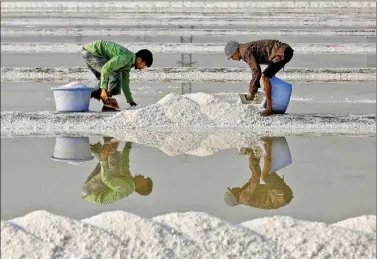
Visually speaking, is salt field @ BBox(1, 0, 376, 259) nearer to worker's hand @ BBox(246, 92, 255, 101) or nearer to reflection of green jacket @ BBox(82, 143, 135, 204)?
reflection of green jacket @ BBox(82, 143, 135, 204)

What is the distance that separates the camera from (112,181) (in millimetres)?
6336

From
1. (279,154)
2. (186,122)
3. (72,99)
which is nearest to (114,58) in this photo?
Answer: (72,99)

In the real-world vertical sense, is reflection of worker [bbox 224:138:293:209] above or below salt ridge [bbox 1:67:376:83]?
above

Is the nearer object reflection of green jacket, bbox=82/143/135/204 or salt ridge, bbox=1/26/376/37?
reflection of green jacket, bbox=82/143/135/204

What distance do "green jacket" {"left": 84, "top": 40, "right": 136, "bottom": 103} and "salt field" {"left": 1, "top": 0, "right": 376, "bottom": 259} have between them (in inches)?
16.2

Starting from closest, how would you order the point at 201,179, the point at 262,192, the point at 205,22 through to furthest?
the point at 262,192
the point at 201,179
the point at 205,22

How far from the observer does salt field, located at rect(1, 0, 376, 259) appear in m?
4.62

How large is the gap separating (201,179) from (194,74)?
794cm

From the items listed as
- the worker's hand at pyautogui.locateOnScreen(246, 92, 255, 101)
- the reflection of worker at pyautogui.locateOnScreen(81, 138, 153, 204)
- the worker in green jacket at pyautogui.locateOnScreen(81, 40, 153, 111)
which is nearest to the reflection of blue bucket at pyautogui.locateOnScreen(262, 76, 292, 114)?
the worker's hand at pyautogui.locateOnScreen(246, 92, 255, 101)

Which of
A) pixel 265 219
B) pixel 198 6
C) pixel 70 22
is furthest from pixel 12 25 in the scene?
pixel 265 219

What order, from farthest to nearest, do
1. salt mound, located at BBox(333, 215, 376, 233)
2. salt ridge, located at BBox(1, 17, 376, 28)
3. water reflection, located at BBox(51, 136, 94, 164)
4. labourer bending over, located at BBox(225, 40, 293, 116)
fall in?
salt ridge, located at BBox(1, 17, 376, 28)
labourer bending over, located at BBox(225, 40, 293, 116)
water reflection, located at BBox(51, 136, 94, 164)
salt mound, located at BBox(333, 215, 376, 233)

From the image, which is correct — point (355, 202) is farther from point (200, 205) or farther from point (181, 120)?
point (181, 120)

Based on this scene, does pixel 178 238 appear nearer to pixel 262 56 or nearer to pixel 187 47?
pixel 262 56

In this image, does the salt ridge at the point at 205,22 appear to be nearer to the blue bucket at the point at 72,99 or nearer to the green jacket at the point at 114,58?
the green jacket at the point at 114,58
